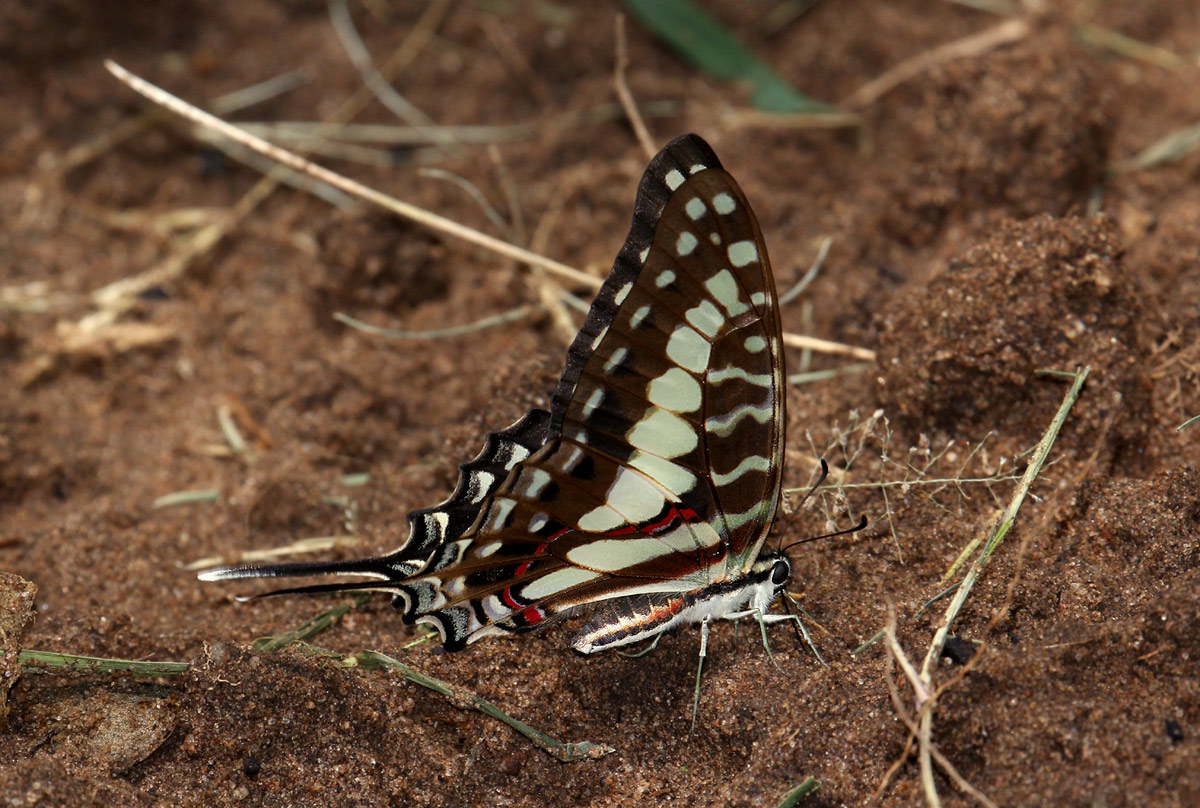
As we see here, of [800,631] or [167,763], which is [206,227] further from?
[800,631]

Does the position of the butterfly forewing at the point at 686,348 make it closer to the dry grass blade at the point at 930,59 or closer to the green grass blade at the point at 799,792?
the green grass blade at the point at 799,792

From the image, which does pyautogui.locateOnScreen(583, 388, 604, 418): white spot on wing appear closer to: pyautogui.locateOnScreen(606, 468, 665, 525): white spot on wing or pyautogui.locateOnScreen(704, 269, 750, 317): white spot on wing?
pyautogui.locateOnScreen(606, 468, 665, 525): white spot on wing

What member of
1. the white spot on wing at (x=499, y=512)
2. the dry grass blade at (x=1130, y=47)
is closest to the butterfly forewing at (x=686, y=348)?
the white spot on wing at (x=499, y=512)

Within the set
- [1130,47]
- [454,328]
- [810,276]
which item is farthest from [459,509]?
[1130,47]

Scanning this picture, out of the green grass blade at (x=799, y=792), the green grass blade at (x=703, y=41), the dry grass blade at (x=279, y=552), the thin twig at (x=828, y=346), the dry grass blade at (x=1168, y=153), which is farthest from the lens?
the green grass blade at (x=703, y=41)

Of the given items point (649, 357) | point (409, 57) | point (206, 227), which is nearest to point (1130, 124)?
point (649, 357)

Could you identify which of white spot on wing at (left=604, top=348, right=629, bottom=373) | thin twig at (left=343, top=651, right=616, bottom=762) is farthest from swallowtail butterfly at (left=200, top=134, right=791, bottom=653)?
thin twig at (left=343, top=651, right=616, bottom=762)

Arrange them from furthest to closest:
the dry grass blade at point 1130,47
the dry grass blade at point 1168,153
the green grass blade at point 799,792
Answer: the dry grass blade at point 1130,47 → the dry grass blade at point 1168,153 → the green grass blade at point 799,792

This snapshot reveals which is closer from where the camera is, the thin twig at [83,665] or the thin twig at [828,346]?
the thin twig at [83,665]
